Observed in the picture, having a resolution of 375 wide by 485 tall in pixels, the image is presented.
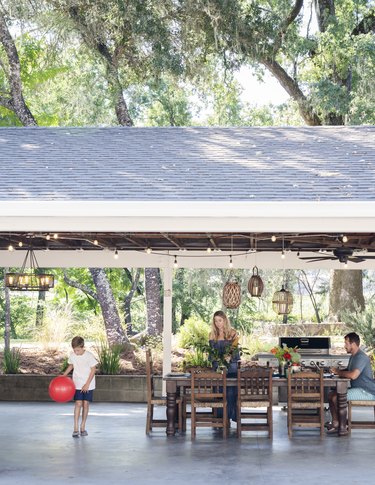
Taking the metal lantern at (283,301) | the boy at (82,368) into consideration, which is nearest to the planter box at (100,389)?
the metal lantern at (283,301)

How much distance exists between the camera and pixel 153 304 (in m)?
18.3

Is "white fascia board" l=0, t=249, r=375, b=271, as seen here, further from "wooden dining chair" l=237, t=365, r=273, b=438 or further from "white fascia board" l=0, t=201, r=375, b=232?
"white fascia board" l=0, t=201, r=375, b=232

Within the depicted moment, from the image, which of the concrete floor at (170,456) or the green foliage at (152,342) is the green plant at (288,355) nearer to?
the concrete floor at (170,456)

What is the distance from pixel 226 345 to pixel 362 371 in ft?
5.66

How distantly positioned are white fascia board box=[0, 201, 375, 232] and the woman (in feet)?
11.6

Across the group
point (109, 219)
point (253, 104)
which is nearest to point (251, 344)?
point (109, 219)

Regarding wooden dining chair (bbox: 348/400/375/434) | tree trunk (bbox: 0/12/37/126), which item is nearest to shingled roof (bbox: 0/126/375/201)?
wooden dining chair (bbox: 348/400/375/434)

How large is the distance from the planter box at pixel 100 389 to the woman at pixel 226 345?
3.85 meters

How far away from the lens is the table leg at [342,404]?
36.6ft

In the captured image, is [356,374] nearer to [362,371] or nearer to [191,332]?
[362,371]

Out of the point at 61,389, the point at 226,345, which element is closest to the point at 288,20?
the point at 226,345

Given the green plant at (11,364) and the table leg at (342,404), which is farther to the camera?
the green plant at (11,364)

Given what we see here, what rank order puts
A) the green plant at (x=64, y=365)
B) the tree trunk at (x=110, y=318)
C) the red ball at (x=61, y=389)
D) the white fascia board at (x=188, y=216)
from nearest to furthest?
1. the white fascia board at (x=188, y=216)
2. the red ball at (x=61, y=389)
3. the green plant at (x=64, y=365)
4. the tree trunk at (x=110, y=318)

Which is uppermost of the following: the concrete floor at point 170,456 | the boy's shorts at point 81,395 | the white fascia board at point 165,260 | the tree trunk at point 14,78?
the tree trunk at point 14,78
